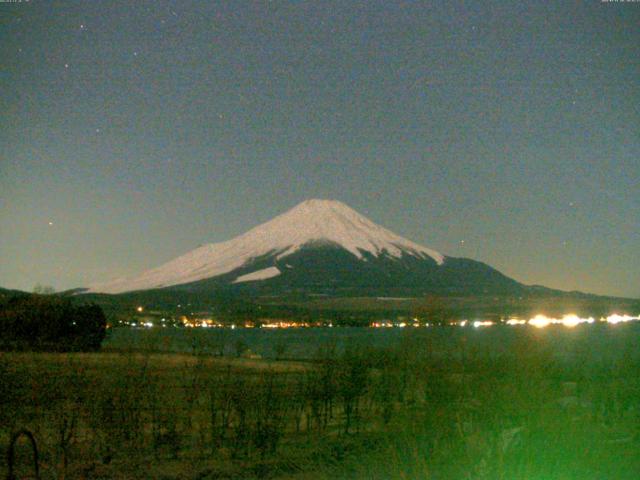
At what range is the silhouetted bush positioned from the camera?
33125mm

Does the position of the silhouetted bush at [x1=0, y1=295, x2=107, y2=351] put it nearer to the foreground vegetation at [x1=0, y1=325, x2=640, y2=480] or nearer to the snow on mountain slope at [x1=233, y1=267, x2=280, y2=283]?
the foreground vegetation at [x1=0, y1=325, x2=640, y2=480]

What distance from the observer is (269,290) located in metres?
149

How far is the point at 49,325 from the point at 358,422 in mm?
22673

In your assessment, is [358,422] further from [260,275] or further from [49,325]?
[260,275]

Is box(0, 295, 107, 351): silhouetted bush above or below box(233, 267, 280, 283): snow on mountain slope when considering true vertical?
below

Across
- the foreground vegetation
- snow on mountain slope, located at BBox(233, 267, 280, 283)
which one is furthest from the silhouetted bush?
snow on mountain slope, located at BBox(233, 267, 280, 283)

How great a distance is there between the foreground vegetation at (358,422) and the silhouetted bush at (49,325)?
15.3 meters

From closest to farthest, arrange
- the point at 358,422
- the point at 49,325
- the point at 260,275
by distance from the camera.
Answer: the point at 358,422, the point at 49,325, the point at 260,275

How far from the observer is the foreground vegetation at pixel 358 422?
30.1ft

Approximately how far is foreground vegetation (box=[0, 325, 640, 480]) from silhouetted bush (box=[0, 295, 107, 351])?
15.3 meters

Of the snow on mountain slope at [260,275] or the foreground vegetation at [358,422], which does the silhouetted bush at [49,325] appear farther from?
the snow on mountain slope at [260,275]

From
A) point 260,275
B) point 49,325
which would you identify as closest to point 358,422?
point 49,325

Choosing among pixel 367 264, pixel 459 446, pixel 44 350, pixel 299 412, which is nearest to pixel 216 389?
pixel 299 412

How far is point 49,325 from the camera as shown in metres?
34.2
